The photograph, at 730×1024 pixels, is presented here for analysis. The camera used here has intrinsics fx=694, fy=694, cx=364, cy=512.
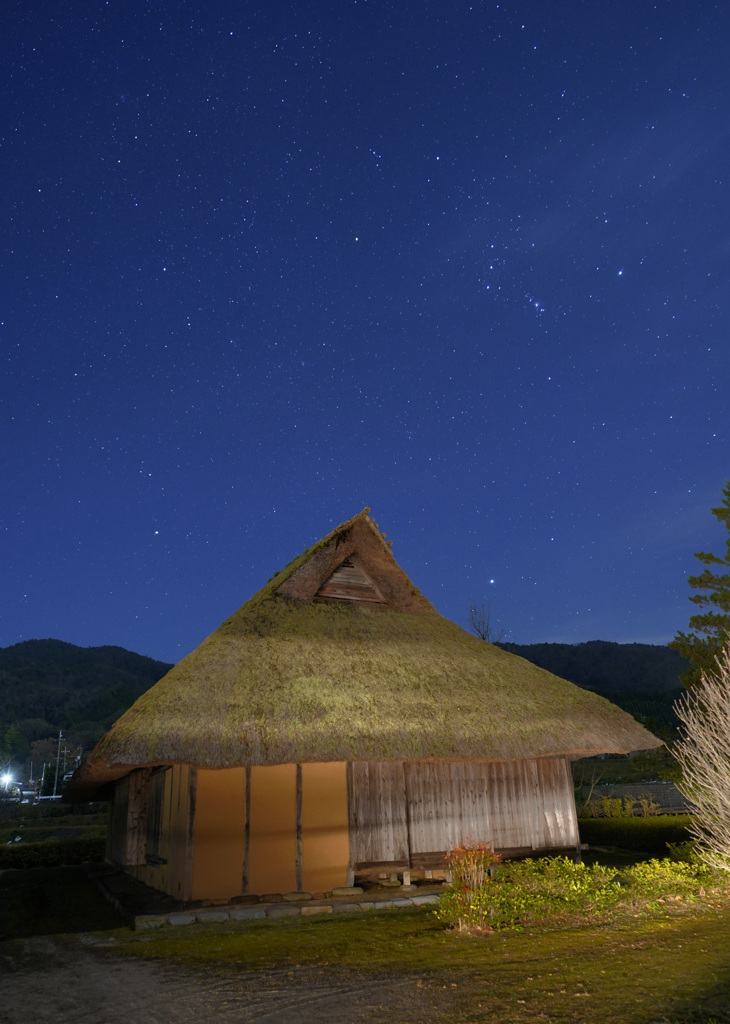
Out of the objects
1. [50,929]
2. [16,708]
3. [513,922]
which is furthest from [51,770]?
[513,922]

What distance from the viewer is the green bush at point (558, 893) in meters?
8.75

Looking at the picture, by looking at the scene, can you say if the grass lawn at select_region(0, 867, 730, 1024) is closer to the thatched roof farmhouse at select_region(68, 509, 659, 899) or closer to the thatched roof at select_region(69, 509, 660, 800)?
the thatched roof farmhouse at select_region(68, 509, 659, 899)

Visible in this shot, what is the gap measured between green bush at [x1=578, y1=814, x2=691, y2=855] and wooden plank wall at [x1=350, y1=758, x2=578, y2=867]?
16.1 feet

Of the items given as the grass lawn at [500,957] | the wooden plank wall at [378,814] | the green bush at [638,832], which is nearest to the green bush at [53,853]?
the grass lawn at [500,957]

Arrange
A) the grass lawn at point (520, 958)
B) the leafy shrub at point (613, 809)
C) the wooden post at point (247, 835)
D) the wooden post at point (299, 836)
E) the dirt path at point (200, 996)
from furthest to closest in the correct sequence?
the leafy shrub at point (613, 809) < the wooden post at point (299, 836) < the wooden post at point (247, 835) < the dirt path at point (200, 996) < the grass lawn at point (520, 958)

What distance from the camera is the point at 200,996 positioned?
628cm

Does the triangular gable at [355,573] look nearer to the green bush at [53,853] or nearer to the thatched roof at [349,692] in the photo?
the thatched roof at [349,692]

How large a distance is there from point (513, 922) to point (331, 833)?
3991mm

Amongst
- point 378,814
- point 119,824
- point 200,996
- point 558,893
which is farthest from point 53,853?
point 200,996

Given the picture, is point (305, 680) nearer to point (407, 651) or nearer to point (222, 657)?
point (222, 657)

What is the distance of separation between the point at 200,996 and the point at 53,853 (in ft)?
76.7

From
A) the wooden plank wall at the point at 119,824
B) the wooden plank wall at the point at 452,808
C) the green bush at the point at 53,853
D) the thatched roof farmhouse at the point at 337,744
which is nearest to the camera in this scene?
the thatched roof farmhouse at the point at 337,744

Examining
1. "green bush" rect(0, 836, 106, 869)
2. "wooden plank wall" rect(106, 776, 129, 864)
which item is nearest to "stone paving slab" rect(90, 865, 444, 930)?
"wooden plank wall" rect(106, 776, 129, 864)

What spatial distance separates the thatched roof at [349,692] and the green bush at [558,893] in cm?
199
